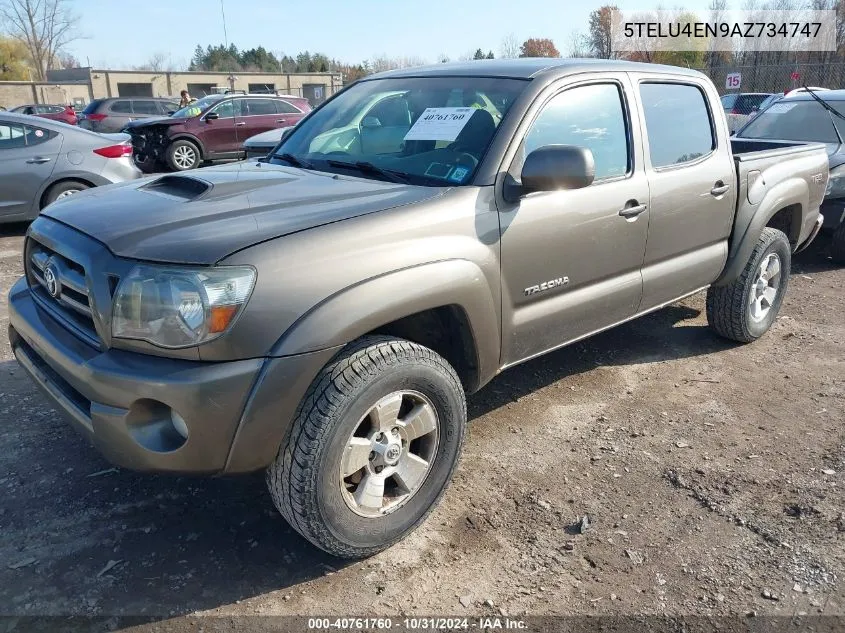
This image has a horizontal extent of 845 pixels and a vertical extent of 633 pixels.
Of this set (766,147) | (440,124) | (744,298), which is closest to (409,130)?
(440,124)

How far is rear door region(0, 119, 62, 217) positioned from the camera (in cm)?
729

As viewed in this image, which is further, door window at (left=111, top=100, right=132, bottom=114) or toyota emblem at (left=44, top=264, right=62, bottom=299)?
door window at (left=111, top=100, right=132, bottom=114)

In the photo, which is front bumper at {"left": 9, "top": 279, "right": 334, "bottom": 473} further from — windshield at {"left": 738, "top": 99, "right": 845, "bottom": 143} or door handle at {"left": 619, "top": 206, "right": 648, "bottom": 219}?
windshield at {"left": 738, "top": 99, "right": 845, "bottom": 143}

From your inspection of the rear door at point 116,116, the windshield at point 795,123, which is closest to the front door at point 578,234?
the windshield at point 795,123

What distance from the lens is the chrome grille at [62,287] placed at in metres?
2.37

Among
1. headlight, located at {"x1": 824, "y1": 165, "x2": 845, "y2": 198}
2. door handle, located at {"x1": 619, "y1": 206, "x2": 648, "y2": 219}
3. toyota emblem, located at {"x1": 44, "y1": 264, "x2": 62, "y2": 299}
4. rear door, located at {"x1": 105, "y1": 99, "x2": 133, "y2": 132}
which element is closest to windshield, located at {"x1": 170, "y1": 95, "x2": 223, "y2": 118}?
rear door, located at {"x1": 105, "y1": 99, "x2": 133, "y2": 132}

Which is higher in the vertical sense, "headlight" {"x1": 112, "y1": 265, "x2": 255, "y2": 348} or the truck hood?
the truck hood

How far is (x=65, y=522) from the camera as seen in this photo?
8.98ft

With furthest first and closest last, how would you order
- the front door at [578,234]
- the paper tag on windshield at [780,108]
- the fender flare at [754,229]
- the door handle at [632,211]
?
the paper tag on windshield at [780,108] < the fender flare at [754,229] < the door handle at [632,211] < the front door at [578,234]

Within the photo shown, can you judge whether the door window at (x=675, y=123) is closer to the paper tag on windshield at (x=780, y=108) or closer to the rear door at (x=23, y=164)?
the paper tag on windshield at (x=780, y=108)

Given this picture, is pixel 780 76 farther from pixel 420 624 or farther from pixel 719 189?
pixel 420 624

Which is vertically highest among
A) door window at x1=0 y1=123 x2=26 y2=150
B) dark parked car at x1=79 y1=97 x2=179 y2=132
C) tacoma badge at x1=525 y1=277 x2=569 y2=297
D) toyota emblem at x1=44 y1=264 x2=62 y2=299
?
dark parked car at x1=79 y1=97 x2=179 y2=132

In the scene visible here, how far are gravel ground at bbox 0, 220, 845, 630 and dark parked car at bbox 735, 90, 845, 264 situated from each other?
3.16 meters

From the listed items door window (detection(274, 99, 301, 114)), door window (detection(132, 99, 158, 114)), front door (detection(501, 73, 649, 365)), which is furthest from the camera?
door window (detection(132, 99, 158, 114))
